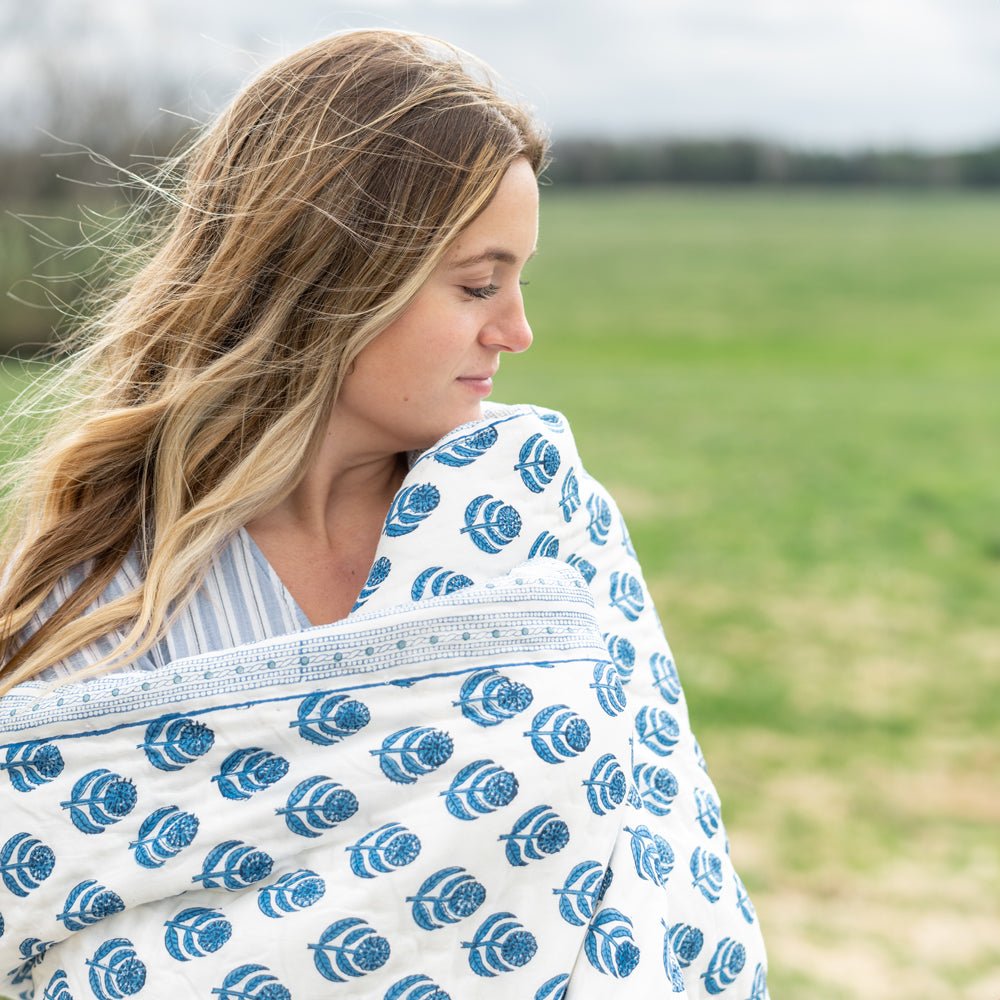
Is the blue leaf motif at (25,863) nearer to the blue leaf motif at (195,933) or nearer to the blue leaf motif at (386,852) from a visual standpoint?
the blue leaf motif at (195,933)

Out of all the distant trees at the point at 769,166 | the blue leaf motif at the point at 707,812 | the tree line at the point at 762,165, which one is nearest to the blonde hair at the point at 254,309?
the blue leaf motif at the point at 707,812

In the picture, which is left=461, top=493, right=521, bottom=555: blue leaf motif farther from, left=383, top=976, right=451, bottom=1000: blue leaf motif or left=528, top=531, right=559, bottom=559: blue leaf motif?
left=383, top=976, right=451, bottom=1000: blue leaf motif

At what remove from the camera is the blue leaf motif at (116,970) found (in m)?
1.22

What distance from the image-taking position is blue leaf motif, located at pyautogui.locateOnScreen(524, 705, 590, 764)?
1197mm

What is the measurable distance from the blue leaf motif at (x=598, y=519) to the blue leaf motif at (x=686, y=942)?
1.48ft

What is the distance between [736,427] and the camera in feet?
45.0

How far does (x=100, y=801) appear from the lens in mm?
1244

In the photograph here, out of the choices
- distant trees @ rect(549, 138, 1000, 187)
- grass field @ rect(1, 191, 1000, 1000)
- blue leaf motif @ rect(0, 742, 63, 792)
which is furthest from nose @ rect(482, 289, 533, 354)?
distant trees @ rect(549, 138, 1000, 187)

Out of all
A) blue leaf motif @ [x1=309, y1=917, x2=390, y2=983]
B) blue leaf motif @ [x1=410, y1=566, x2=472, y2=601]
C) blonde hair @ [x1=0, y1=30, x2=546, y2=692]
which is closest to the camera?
blue leaf motif @ [x1=309, y1=917, x2=390, y2=983]

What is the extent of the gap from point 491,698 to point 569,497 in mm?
317

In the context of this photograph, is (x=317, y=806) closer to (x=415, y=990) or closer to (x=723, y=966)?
(x=415, y=990)

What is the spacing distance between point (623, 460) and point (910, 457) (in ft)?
8.88

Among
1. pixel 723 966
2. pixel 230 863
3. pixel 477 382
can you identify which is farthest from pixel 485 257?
pixel 723 966

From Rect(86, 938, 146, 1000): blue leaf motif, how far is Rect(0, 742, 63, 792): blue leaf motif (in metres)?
0.18
